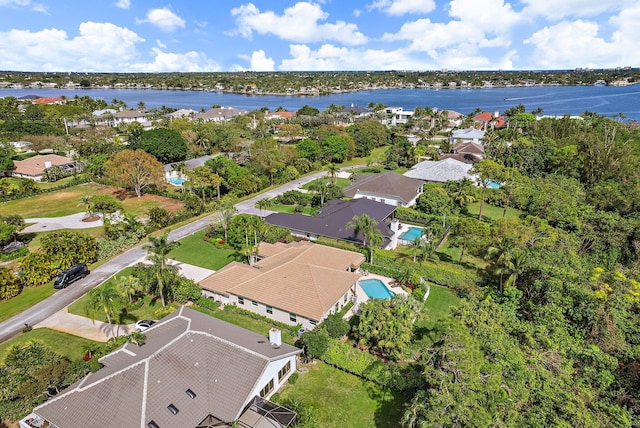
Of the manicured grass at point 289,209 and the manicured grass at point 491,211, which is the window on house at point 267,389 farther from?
the manicured grass at point 491,211

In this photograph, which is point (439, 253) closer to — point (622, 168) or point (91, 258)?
point (91, 258)

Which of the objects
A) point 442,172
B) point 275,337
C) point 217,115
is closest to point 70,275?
A: point 275,337

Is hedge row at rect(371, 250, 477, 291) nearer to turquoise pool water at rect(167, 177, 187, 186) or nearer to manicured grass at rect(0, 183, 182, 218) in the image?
manicured grass at rect(0, 183, 182, 218)

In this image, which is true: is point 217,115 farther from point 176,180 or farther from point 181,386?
point 181,386

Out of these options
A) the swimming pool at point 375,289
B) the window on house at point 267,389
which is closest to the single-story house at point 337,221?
the swimming pool at point 375,289

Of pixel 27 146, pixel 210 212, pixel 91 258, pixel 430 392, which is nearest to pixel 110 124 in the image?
pixel 27 146
